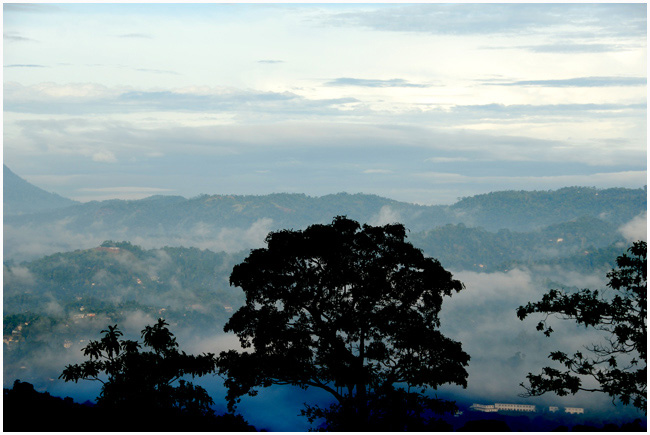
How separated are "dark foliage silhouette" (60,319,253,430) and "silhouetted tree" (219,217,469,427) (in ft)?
7.16

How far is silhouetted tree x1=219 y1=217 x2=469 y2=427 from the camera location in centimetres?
2577

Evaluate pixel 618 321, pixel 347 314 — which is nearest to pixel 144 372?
pixel 347 314

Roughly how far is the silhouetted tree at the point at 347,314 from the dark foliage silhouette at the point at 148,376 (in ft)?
7.16

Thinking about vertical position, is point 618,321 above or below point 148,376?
above

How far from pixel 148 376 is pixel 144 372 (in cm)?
31

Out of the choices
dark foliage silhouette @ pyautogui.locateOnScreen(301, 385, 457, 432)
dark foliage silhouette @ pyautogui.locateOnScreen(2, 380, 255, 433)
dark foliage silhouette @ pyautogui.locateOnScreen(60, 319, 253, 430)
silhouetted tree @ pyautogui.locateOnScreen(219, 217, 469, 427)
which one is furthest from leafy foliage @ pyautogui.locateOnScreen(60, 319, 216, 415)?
dark foliage silhouette @ pyautogui.locateOnScreen(301, 385, 457, 432)

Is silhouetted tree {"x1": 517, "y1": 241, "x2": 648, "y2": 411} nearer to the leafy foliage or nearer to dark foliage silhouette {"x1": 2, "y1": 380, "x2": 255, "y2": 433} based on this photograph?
dark foliage silhouette {"x1": 2, "y1": 380, "x2": 255, "y2": 433}

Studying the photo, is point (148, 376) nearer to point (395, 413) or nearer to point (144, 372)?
point (144, 372)

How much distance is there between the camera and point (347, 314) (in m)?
26.1

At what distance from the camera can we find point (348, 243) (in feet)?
85.6

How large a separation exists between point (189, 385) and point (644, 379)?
702 inches

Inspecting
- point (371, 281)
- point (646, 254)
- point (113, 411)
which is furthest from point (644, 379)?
point (113, 411)

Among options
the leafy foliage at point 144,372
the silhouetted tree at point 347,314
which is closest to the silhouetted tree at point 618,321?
the silhouetted tree at point 347,314

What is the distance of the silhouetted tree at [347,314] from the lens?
2577 cm
